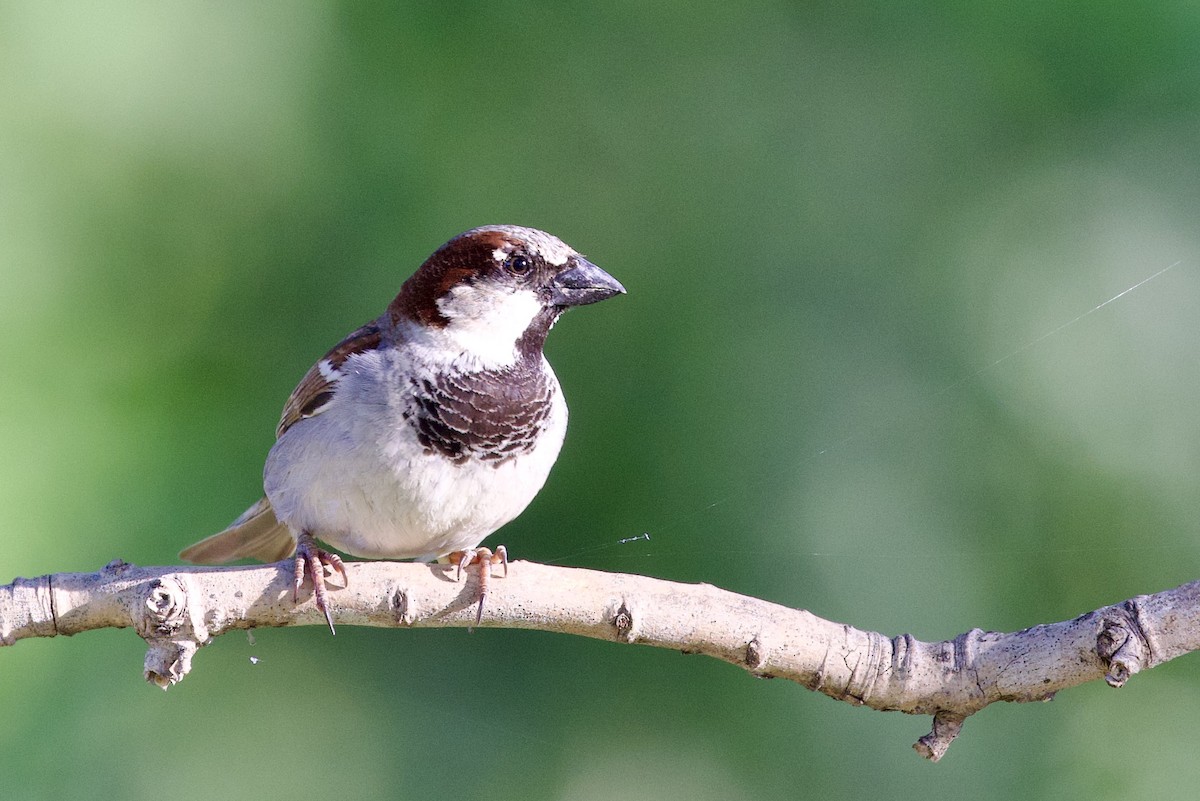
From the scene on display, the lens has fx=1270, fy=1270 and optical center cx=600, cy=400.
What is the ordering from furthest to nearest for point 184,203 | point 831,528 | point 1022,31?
point 1022,31 → point 184,203 → point 831,528

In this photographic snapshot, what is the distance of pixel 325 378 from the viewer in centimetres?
246

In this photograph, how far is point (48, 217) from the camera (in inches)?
131

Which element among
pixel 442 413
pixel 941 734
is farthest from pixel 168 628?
pixel 941 734

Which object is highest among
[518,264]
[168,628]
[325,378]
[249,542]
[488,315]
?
[518,264]

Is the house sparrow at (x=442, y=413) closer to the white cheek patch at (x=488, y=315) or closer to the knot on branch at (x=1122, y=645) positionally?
the white cheek patch at (x=488, y=315)

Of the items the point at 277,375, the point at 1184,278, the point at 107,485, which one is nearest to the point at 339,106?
A: the point at 277,375

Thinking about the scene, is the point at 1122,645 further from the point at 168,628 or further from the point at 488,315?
the point at 168,628

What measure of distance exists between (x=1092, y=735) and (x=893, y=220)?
1508 mm

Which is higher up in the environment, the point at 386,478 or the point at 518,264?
the point at 518,264

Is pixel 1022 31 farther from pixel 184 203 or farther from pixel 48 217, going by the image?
pixel 48 217

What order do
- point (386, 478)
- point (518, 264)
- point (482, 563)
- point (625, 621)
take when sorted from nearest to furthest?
point (625, 621) → point (482, 563) → point (386, 478) → point (518, 264)

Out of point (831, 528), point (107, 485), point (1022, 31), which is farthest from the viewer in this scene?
point (1022, 31)

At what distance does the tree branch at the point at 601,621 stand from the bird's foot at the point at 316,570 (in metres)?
0.01

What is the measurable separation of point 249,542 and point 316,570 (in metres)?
0.84
